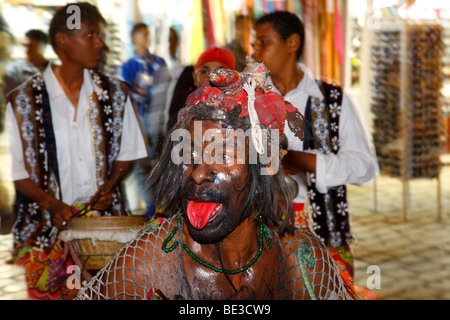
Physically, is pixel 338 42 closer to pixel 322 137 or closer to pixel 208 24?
pixel 208 24

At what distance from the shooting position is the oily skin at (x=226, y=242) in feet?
4.97

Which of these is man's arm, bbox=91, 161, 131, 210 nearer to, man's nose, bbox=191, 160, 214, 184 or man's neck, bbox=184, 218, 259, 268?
man's neck, bbox=184, 218, 259, 268

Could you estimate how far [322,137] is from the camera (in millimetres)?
3014

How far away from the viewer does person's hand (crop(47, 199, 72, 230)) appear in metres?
3.09

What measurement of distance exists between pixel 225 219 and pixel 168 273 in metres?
0.34

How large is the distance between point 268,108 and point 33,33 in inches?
196

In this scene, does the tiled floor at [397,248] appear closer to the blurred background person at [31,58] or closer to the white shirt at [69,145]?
the white shirt at [69,145]

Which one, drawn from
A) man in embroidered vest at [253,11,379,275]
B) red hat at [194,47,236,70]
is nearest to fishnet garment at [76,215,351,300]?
man in embroidered vest at [253,11,379,275]

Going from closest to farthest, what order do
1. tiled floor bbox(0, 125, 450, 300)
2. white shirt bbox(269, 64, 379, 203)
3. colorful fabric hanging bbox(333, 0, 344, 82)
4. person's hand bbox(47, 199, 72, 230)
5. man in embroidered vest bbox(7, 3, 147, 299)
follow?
white shirt bbox(269, 64, 379, 203) → person's hand bbox(47, 199, 72, 230) → man in embroidered vest bbox(7, 3, 147, 299) → tiled floor bbox(0, 125, 450, 300) → colorful fabric hanging bbox(333, 0, 344, 82)

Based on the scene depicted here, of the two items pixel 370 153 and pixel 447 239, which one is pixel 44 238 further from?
pixel 447 239

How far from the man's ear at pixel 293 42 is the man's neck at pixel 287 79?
112mm

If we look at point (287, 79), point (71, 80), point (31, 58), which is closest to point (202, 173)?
point (287, 79)

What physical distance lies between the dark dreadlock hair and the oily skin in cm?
3
